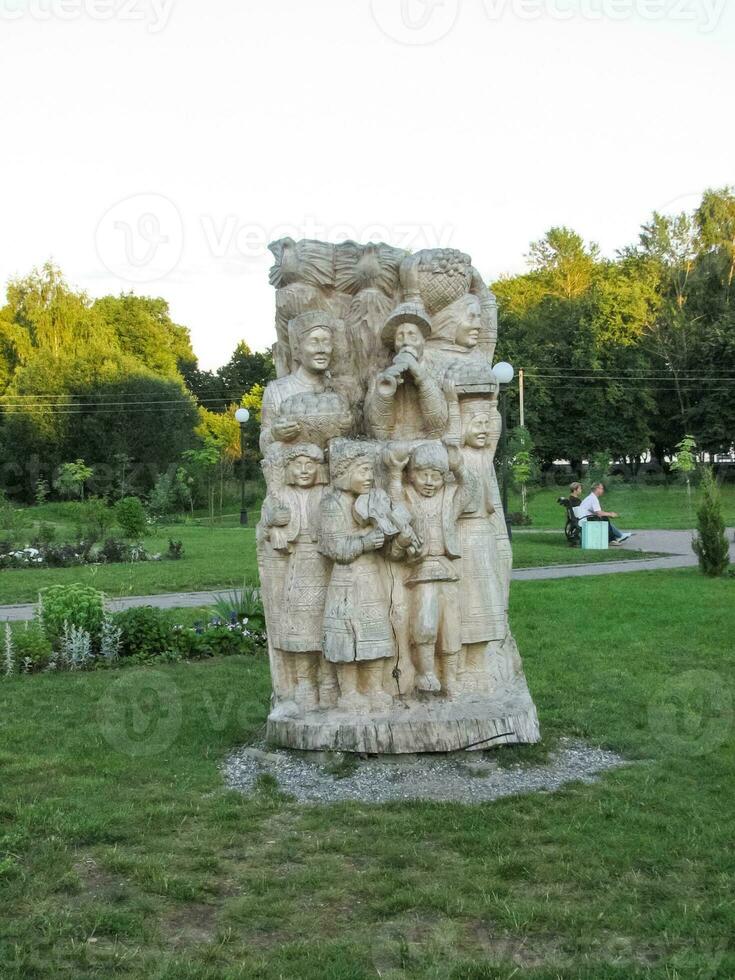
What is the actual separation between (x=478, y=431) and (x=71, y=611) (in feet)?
18.5

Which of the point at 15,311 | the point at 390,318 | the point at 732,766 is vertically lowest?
the point at 732,766

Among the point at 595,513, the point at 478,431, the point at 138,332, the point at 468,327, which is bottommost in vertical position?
the point at 595,513

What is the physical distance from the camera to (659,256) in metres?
45.8

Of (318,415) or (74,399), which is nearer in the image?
(318,415)

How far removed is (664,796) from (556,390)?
38.4 m

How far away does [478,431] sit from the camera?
276 inches

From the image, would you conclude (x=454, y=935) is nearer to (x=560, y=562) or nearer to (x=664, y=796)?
(x=664, y=796)

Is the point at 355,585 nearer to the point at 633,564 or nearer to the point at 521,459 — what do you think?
the point at 633,564

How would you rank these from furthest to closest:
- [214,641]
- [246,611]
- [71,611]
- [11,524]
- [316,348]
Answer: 1. [11,524]
2. [246,611]
3. [214,641]
4. [71,611]
5. [316,348]

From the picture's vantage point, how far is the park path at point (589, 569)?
546 inches

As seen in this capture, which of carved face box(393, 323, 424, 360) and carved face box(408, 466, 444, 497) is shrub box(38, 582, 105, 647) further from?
carved face box(393, 323, 424, 360)

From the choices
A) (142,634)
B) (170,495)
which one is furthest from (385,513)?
(170,495)

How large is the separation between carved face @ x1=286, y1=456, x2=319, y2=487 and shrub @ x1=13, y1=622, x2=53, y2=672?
180 inches

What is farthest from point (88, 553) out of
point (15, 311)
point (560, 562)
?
point (15, 311)
